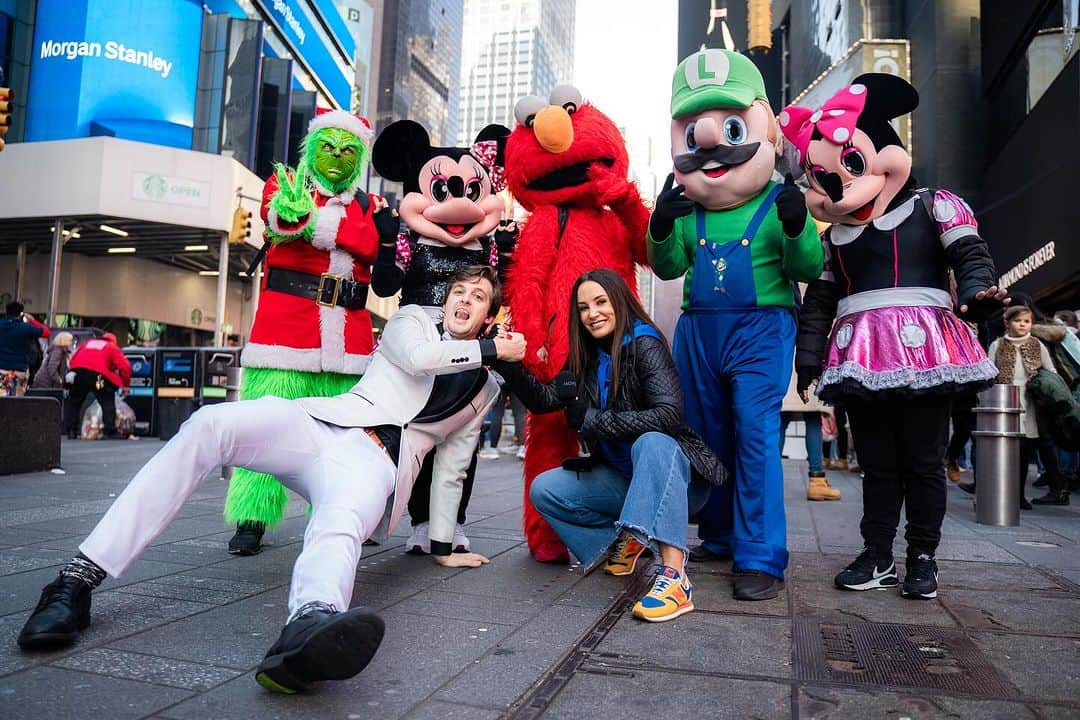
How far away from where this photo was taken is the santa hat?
4.11 m

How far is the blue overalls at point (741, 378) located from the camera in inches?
131

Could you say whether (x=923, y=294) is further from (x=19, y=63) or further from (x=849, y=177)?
(x=19, y=63)

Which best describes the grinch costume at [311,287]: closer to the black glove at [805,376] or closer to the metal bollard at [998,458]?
the black glove at [805,376]

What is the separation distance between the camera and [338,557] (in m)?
2.18

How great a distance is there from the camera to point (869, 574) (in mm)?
3408

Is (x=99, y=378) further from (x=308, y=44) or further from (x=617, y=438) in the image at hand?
(x=308, y=44)

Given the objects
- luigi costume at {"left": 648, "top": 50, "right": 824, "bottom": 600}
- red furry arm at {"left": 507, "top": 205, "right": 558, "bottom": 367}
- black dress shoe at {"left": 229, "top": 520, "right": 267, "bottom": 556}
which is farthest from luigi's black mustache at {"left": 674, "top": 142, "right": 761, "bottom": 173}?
black dress shoe at {"left": 229, "top": 520, "right": 267, "bottom": 556}

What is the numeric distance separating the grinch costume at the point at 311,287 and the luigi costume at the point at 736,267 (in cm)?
150

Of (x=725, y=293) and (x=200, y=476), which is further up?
(x=725, y=293)

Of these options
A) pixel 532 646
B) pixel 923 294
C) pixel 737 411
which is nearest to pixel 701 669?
pixel 532 646

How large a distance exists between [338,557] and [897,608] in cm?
212

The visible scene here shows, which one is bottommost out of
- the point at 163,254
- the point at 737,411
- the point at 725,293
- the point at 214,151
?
the point at 737,411

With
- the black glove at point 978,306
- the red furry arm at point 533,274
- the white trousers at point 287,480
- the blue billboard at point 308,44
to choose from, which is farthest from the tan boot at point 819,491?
the blue billboard at point 308,44

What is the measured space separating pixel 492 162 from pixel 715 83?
3.99 feet
